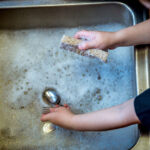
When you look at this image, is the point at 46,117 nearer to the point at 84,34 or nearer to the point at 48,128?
the point at 48,128

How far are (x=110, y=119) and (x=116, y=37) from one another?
245 millimetres

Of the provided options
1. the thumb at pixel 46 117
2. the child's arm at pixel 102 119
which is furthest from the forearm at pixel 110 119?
the thumb at pixel 46 117

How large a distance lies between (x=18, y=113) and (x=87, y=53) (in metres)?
0.33

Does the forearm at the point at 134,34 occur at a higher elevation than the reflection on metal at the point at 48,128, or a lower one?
higher

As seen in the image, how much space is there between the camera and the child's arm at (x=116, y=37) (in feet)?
2.13

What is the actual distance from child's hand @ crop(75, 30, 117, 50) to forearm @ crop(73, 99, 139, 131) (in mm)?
185

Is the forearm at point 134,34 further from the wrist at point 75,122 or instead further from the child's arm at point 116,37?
the wrist at point 75,122

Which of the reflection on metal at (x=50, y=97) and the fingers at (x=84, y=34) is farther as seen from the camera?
the reflection on metal at (x=50, y=97)

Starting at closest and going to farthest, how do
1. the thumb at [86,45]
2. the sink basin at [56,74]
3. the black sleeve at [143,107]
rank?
the black sleeve at [143,107] → the thumb at [86,45] → the sink basin at [56,74]

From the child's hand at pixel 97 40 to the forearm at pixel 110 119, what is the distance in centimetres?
18

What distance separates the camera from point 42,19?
0.79 m

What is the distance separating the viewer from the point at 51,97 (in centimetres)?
78

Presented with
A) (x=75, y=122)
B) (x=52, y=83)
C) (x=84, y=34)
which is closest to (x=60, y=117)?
(x=75, y=122)

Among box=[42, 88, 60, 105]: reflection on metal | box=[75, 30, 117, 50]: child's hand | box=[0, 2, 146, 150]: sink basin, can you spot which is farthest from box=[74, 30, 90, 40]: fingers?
box=[42, 88, 60, 105]: reflection on metal
